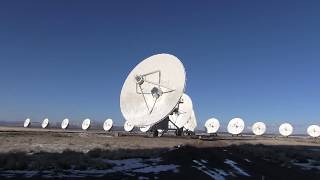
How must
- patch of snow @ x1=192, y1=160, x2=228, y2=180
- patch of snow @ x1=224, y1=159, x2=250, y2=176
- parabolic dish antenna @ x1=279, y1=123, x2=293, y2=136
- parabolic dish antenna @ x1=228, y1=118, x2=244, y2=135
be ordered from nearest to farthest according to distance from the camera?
patch of snow @ x1=192, y1=160, x2=228, y2=180, patch of snow @ x1=224, y1=159, x2=250, y2=176, parabolic dish antenna @ x1=228, y1=118, x2=244, y2=135, parabolic dish antenna @ x1=279, y1=123, x2=293, y2=136

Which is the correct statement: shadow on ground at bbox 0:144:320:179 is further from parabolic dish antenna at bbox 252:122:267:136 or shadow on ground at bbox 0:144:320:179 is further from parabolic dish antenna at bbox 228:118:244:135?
parabolic dish antenna at bbox 252:122:267:136

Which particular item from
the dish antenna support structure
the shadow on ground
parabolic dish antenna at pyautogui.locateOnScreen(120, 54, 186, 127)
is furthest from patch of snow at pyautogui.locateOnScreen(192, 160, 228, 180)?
the dish antenna support structure

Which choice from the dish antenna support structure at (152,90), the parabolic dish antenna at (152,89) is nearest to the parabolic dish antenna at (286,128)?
the dish antenna support structure at (152,90)

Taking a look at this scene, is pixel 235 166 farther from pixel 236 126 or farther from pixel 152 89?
pixel 236 126

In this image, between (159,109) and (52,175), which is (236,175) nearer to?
(52,175)

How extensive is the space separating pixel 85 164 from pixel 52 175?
5095 mm

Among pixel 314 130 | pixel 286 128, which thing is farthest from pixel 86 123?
pixel 314 130

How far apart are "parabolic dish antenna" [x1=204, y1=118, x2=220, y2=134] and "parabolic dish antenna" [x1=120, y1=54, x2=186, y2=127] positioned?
4763 centimetres

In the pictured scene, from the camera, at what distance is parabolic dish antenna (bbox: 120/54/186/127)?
69.2 meters

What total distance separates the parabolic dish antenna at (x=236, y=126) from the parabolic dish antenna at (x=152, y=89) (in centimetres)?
4682

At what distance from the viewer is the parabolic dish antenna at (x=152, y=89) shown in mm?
69188

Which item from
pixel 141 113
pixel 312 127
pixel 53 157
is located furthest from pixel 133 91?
pixel 312 127

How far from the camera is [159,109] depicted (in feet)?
233

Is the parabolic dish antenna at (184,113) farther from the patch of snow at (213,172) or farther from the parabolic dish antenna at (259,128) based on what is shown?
the patch of snow at (213,172)
